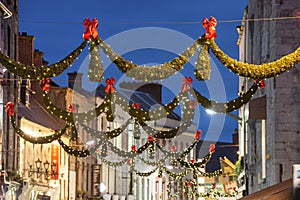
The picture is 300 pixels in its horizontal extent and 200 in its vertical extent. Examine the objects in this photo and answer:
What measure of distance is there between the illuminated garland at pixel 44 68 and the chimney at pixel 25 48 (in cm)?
2951

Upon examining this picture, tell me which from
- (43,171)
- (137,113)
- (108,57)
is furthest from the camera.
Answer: (43,171)

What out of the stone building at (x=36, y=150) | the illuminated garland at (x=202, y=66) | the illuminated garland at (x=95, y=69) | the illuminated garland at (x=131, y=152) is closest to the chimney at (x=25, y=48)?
the stone building at (x=36, y=150)

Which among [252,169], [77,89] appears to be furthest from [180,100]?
[77,89]

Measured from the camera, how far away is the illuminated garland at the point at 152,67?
58.5ft

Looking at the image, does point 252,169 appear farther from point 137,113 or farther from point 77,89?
point 77,89

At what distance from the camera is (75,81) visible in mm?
62719

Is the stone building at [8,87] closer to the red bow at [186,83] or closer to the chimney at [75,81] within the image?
the red bow at [186,83]

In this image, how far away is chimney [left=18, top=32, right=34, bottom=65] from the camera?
48.2 meters

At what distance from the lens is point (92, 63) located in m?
19.4

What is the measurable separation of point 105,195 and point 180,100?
4454cm

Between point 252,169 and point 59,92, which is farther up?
point 59,92

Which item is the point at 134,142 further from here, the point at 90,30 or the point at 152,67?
the point at 90,30

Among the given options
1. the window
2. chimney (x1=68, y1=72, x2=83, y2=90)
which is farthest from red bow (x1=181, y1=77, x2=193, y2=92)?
chimney (x1=68, y1=72, x2=83, y2=90)

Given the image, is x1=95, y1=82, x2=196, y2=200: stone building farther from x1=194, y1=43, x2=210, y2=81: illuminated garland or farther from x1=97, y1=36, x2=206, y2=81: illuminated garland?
x1=194, y1=43, x2=210, y2=81: illuminated garland
